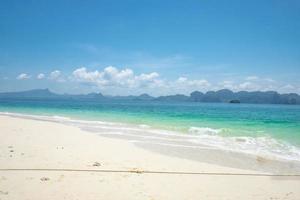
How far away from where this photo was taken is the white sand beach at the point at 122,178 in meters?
4.71

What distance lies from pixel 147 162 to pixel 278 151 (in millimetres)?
6120

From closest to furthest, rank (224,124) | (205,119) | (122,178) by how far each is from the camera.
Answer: (122,178)
(224,124)
(205,119)

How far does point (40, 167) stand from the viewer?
20.1 feet

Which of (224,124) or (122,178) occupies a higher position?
(122,178)

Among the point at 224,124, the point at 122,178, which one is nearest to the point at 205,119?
the point at 224,124

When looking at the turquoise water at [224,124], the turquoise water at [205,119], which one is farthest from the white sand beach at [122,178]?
the turquoise water at [205,119]

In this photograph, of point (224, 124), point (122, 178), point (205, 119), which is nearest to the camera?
point (122, 178)

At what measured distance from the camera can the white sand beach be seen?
15.4ft

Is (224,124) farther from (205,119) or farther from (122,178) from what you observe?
(122,178)

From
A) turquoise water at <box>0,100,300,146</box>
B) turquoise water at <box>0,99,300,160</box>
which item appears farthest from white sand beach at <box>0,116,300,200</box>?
turquoise water at <box>0,100,300,146</box>

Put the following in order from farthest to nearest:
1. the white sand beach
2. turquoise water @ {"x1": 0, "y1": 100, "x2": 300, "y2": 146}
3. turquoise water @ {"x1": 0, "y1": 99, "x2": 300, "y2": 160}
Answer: turquoise water @ {"x1": 0, "y1": 100, "x2": 300, "y2": 146} < turquoise water @ {"x1": 0, "y1": 99, "x2": 300, "y2": 160} < the white sand beach

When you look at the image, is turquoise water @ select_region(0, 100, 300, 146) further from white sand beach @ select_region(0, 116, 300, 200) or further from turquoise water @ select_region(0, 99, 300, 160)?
white sand beach @ select_region(0, 116, 300, 200)

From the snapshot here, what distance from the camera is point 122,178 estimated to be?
5.59 meters

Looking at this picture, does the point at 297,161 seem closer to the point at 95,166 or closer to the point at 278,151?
the point at 278,151
